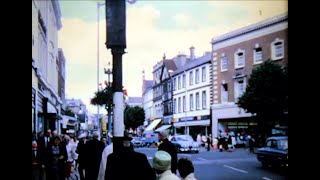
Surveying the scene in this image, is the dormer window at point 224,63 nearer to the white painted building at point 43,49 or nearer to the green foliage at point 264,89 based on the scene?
the green foliage at point 264,89

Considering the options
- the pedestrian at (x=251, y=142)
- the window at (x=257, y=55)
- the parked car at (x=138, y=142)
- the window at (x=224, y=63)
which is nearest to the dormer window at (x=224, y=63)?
the window at (x=224, y=63)

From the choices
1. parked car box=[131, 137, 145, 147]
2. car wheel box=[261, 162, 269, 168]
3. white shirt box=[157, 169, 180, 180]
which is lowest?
car wheel box=[261, 162, 269, 168]

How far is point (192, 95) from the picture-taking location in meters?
14.1

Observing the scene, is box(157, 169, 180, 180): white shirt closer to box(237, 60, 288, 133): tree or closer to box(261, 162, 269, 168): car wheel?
box(237, 60, 288, 133): tree

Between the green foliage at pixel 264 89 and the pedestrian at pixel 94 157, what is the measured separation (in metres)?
5.09

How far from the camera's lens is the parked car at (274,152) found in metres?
10.7

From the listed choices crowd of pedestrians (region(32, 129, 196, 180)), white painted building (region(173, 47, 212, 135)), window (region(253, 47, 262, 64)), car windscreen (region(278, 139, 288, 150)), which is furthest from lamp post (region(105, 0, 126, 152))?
window (region(253, 47, 262, 64))

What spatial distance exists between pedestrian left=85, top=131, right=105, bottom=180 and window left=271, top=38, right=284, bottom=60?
25.4 feet

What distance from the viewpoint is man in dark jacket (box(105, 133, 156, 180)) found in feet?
11.6

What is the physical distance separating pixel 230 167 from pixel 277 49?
4637mm

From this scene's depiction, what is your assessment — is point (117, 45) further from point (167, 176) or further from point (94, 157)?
point (94, 157)

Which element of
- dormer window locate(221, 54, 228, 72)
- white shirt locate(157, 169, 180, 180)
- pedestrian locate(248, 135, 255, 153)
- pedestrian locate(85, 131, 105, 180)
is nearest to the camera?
white shirt locate(157, 169, 180, 180)
